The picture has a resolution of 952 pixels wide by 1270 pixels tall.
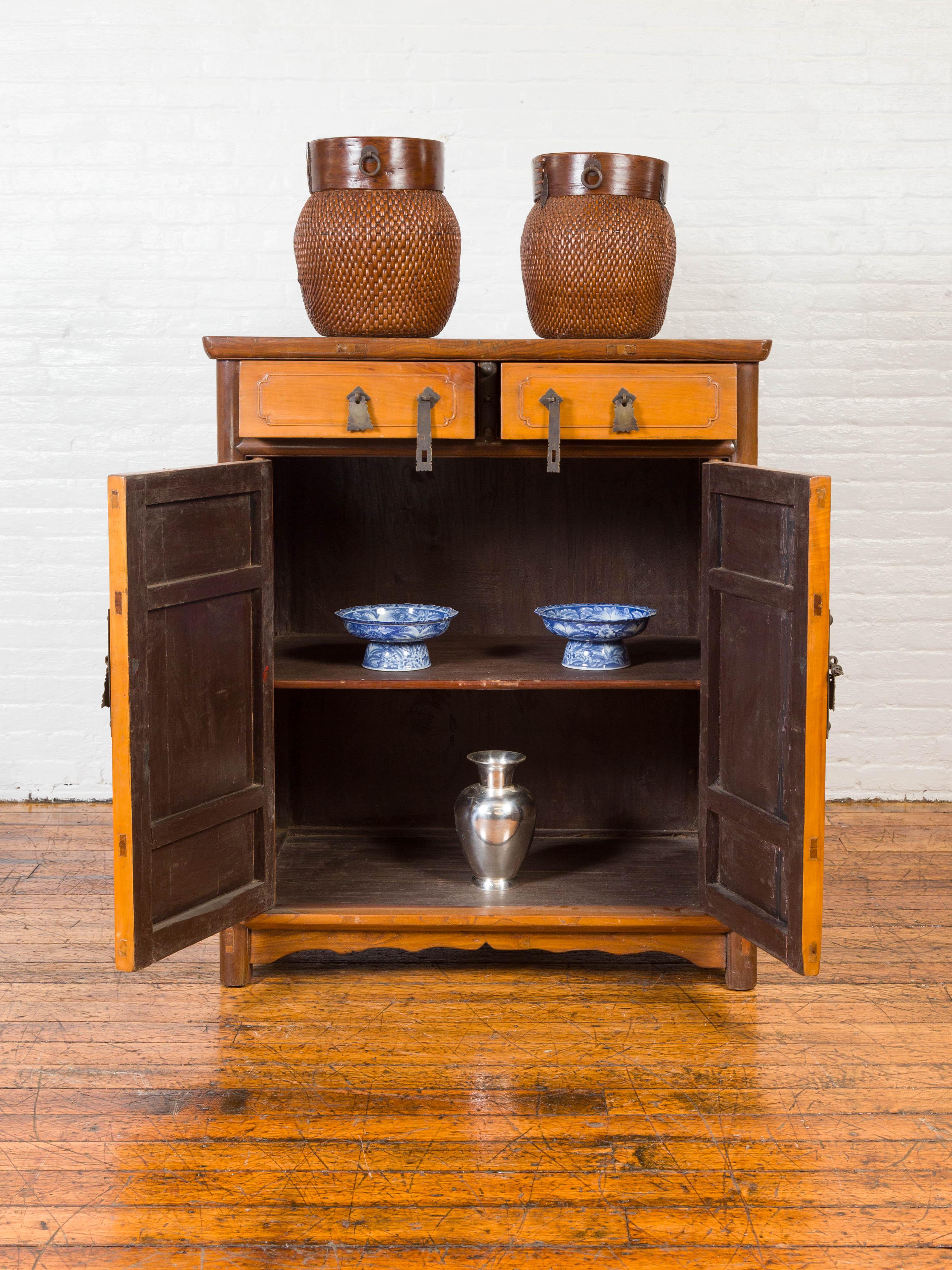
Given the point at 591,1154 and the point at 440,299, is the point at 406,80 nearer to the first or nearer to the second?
the point at 440,299

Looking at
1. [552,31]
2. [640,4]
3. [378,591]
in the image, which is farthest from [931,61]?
[378,591]

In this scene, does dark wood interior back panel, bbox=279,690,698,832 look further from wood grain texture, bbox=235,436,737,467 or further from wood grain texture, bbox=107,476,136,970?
wood grain texture, bbox=107,476,136,970

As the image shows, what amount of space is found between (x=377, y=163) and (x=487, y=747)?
1502mm

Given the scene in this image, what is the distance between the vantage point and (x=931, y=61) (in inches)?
156

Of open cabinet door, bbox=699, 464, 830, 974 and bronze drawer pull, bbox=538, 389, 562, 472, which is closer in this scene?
open cabinet door, bbox=699, 464, 830, 974

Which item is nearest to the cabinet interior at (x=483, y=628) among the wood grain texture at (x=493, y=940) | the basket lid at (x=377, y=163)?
the wood grain texture at (x=493, y=940)

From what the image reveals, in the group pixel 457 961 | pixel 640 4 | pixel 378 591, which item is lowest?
pixel 457 961

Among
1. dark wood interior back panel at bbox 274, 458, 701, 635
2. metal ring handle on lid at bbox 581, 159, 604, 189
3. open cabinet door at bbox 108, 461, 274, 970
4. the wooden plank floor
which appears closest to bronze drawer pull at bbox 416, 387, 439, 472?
open cabinet door at bbox 108, 461, 274, 970

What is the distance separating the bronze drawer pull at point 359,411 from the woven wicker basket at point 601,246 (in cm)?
46

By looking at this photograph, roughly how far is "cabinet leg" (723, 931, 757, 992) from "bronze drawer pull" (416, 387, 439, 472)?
1.21 meters

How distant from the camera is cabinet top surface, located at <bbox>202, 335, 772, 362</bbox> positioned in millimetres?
2660

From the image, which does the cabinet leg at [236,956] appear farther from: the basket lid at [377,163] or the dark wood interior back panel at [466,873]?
the basket lid at [377,163]

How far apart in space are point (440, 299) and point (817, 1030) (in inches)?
67.4

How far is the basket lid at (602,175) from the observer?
276 centimetres
